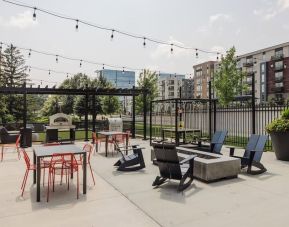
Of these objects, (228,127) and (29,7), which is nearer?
(29,7)

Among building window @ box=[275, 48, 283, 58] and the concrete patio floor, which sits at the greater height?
building window @ box=[275, 48, 283, 58]

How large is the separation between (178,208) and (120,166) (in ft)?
10.8

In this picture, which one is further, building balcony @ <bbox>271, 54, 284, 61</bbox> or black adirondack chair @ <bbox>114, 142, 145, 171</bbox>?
building balcony @ <bbox>271, 54, 284, 61</bbox>

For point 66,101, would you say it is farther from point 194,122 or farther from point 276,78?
point 276,78

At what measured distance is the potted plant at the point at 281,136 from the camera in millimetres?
9227

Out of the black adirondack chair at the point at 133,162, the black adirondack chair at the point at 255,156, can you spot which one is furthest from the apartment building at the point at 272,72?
the black adirondack chair at the point at 133,162

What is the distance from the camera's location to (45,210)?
15.7 ft

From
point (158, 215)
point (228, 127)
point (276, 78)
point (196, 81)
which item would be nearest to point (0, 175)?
point (158, 215)

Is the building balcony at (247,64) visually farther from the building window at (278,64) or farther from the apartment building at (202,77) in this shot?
the apartment building at (202,77)

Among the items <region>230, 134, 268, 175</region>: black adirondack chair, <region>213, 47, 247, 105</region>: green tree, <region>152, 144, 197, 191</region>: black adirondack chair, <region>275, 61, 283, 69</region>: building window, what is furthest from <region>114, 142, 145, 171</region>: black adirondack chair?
<region>275, 61, 283, 69</region>: building window

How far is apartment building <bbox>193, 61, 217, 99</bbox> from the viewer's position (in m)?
95.8

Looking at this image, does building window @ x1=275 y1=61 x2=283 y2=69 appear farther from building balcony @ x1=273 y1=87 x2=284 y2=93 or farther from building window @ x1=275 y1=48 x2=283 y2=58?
building balcony @ x1=273 y1=87 x2=284 y2=93

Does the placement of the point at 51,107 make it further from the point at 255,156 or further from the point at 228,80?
the point at 255,156

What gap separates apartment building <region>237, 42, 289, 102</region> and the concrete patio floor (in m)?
64.7
